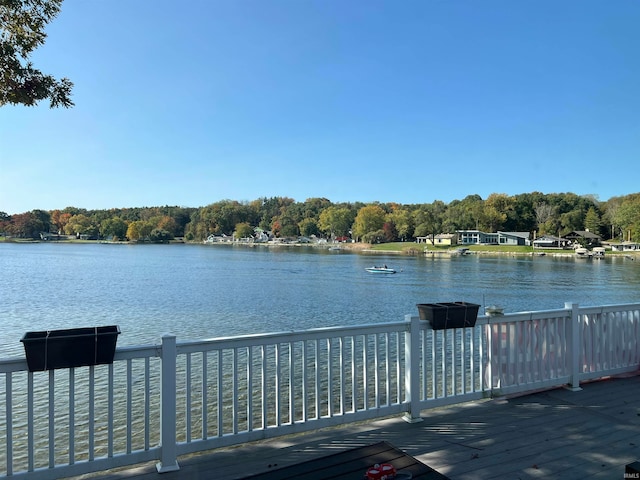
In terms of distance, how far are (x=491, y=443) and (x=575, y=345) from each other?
1852 mm

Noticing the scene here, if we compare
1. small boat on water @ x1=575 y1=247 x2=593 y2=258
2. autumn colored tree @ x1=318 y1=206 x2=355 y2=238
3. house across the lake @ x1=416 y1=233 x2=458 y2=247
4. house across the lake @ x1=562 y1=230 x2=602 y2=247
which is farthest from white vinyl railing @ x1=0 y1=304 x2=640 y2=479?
autumn colored tree @ x1=318 y1=206 x2=355 y2=238

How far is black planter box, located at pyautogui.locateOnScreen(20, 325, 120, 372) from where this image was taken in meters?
2.48

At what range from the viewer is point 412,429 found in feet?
11.6

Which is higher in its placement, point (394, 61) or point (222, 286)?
point (394, 61)

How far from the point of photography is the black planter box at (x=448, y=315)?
3.78m

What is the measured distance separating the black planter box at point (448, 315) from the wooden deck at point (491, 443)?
0.79 metres

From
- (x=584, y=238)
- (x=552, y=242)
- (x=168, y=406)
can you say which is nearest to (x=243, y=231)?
(x=552, y=242)

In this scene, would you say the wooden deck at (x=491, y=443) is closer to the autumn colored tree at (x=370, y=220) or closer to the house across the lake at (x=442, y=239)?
→ the house across the lake at (x=442, y=239)

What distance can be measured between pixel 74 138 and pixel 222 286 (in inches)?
540

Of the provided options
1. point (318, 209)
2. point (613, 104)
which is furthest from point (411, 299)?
point (318, 209)

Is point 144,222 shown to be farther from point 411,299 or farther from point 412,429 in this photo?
point 412,429

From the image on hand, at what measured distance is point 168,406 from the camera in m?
2.93

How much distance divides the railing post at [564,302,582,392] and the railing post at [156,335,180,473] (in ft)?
12.2

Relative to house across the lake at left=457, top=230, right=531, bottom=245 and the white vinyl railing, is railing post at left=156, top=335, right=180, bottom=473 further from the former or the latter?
house across the lake at left=457, top=230, right=531, bottom=245
